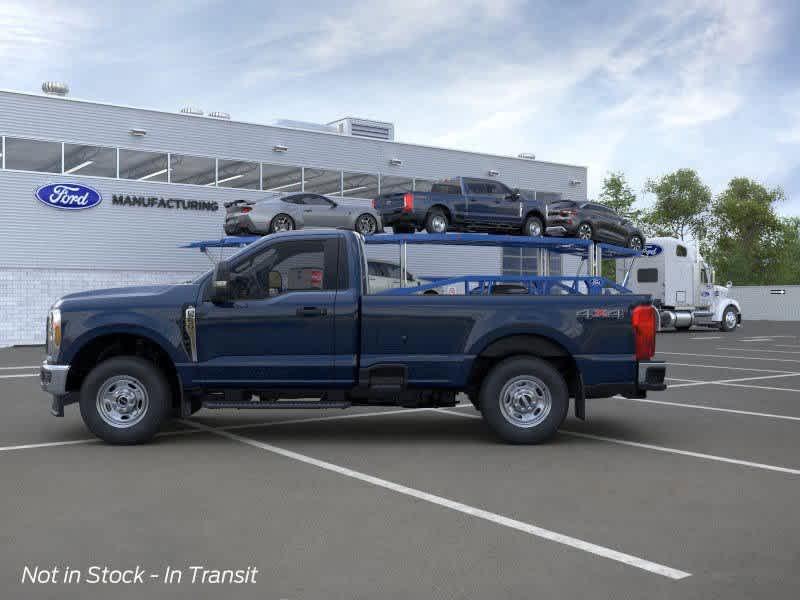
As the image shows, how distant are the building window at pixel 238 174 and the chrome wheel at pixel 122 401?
2571 centimetres

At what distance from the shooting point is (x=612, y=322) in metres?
8.45

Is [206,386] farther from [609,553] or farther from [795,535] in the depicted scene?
[795,535]

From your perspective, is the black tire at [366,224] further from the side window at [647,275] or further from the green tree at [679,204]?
the green tree at [679,204]

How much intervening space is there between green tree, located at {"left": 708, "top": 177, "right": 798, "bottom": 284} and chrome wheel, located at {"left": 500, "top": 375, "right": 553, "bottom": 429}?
234ft

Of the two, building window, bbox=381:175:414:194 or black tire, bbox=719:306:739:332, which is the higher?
building window, bbox=381:175:414:194

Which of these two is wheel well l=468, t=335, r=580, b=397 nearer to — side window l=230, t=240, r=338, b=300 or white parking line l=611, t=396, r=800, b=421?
side window l=230, t=240, r=338, b=300

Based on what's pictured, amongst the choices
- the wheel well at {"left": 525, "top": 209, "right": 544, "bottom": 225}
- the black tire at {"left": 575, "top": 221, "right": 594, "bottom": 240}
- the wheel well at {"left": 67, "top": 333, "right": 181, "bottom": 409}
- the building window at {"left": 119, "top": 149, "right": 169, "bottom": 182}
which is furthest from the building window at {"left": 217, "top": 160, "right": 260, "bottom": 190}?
the wheel well at {"left": 67, "top": 333, "right": 181, "bottom": 409}

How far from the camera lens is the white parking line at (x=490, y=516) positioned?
467 cm

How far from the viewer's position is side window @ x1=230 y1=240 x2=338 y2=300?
28.1 ft

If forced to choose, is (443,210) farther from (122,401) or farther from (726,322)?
(726,322)

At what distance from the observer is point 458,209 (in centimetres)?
2380

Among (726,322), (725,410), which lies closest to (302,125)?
(726,322)

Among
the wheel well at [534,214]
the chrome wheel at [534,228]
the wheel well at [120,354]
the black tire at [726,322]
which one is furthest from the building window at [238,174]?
the wheel well at [120,354]

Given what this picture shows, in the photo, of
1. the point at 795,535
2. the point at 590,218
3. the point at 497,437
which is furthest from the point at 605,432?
the point at 590,218
